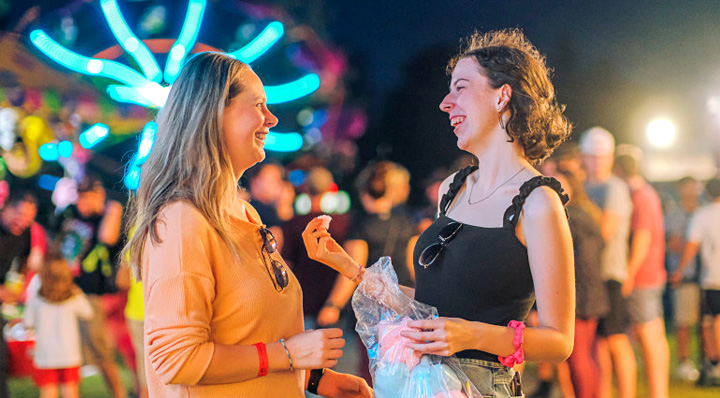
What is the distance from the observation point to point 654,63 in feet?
40.6

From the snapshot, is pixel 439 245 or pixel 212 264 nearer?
pixel 212 264

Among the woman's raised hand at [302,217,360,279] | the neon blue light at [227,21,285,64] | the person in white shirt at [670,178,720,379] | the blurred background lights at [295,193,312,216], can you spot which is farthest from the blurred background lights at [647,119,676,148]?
the woman's raised hand at [302,217,360,279]

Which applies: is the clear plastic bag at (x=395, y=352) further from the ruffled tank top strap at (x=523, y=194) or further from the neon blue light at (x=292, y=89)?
the neon blue light at (x=292, y=89)

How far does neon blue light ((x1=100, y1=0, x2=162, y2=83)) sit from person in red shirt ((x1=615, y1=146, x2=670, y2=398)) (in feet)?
19.9

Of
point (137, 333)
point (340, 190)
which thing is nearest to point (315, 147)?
point (340, 190)

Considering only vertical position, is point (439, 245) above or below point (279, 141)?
below

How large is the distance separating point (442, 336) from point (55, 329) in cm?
405

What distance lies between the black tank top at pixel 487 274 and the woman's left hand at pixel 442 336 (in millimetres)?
172

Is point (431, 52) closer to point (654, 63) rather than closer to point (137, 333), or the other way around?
point (654, 63)

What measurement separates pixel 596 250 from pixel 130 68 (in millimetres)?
6549

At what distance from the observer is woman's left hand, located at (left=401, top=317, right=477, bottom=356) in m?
1.49

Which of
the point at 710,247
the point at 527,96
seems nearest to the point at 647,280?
the point at 710,247

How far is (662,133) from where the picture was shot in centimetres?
1003

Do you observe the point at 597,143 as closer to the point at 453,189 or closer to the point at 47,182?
the point at 453,189
